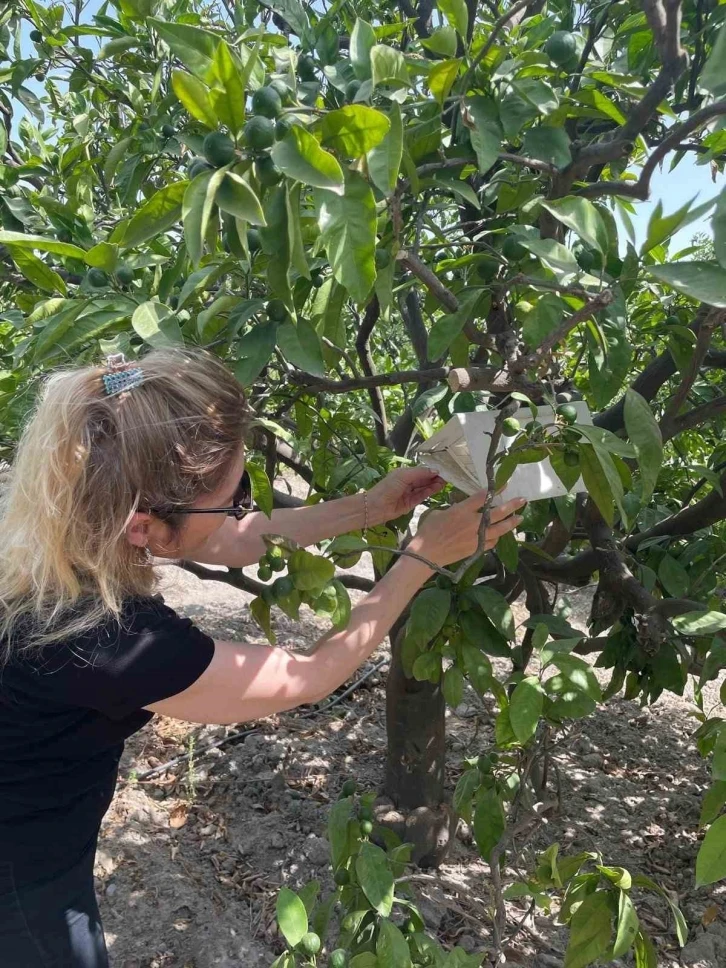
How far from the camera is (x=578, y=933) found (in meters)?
1.41

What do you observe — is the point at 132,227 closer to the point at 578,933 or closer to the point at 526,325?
the point at 526,325

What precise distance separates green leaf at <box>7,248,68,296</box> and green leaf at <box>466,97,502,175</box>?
0.72m

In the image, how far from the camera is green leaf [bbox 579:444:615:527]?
130cm

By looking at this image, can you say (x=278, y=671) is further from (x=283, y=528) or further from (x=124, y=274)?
(x=124, y=274)

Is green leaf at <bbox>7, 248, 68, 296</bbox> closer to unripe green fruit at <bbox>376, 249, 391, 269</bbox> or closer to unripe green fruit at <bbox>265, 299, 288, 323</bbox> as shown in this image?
unripe green fruit at <bbox>265, 299, 288, 323</bbox>

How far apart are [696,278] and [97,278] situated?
3.08 ft

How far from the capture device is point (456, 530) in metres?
1.64

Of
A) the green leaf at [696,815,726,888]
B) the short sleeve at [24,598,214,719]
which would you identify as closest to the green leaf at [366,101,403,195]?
the short sleeve at [24,598,214,719]

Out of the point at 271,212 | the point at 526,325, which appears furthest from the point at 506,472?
the point at 271,212

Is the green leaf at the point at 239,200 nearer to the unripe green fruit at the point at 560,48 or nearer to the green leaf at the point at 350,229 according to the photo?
the green leaf at the point at 350,229

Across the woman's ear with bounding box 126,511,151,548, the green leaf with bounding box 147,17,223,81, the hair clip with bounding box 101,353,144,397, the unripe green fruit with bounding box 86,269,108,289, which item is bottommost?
the woman's ear with bounding box 126,511,151,548

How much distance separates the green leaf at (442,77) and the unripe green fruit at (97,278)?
61 cm

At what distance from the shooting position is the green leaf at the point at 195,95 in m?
0.90

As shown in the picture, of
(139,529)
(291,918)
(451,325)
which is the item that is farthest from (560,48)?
(291,918)
